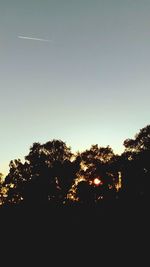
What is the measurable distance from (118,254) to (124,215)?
7977 mm

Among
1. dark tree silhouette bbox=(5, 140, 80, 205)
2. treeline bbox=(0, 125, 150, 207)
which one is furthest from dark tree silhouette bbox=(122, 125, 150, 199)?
dark tree silhouette bbox=(5, 140, 80, 205)

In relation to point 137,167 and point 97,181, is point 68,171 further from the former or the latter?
point 137,167

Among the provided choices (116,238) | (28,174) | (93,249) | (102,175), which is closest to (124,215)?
(116,238)

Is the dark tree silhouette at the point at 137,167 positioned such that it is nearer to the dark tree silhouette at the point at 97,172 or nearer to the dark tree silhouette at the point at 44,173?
the dark tree silhouette at the point at 97,172

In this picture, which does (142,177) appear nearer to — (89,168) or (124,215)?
(124,215)

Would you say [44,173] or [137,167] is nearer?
[137,167]

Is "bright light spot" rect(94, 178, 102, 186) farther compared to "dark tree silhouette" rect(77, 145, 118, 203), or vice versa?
"bright light spot" rect(94, 178, 102, 186)

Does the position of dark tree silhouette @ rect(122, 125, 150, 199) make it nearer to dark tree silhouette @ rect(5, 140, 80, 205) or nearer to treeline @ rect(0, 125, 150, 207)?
treeline @ rect(0, 125, 150, 207)

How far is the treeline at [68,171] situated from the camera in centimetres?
5904

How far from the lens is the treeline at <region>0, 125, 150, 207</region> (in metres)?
59.0

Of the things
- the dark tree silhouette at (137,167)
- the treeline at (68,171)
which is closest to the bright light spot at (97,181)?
the treeline at (68,171)

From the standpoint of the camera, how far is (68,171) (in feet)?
219

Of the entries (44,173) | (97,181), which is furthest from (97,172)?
(44,173)

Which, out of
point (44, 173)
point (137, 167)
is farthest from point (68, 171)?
point (137, 167)
